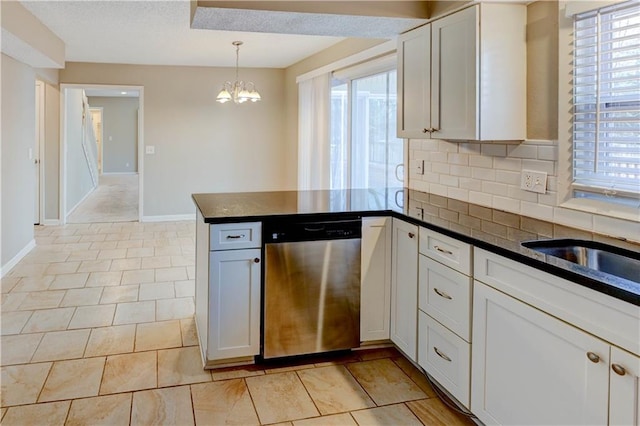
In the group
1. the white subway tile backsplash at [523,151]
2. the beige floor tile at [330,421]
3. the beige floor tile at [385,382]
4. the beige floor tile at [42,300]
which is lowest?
the beige floor tile at [330,421]

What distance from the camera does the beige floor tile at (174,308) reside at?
3.60 metres

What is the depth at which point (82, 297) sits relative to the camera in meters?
3.97

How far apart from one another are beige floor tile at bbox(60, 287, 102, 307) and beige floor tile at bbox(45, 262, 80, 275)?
2.16 ft

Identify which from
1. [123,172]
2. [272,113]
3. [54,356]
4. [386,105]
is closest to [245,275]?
[54,356]

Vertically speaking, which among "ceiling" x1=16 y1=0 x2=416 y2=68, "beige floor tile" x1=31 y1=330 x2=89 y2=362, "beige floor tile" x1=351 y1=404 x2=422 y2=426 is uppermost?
"ceiling" x1=16 y1=0 x2=416 y2=68

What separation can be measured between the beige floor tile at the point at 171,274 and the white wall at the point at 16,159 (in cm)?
146

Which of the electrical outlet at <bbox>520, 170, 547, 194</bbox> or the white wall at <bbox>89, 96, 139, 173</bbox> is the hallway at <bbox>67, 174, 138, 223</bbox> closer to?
the white wall at <bbox>89, 96, 139, 173</bbox>

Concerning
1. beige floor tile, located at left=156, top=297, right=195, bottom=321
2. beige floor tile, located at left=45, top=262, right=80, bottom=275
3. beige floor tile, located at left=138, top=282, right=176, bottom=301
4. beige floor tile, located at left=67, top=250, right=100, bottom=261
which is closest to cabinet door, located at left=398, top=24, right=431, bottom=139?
beige floor tile, located at left=156, top=297, right=195, bottom=321

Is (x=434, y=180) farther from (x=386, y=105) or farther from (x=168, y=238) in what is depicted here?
(x=168, y=238)

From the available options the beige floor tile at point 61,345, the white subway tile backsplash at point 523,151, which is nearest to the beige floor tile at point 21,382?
the beige floor tile at point 61,345

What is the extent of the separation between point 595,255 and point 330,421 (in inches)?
53.6

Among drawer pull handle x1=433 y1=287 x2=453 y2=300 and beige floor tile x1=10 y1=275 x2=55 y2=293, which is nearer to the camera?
drawer pull handle x1=433 y1=287 x2=453 y2=300

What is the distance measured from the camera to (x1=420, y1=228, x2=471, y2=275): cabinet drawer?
2.16 m

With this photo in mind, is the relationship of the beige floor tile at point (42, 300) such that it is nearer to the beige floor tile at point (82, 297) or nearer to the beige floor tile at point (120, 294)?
the beige floor tile at point (82, 297)
